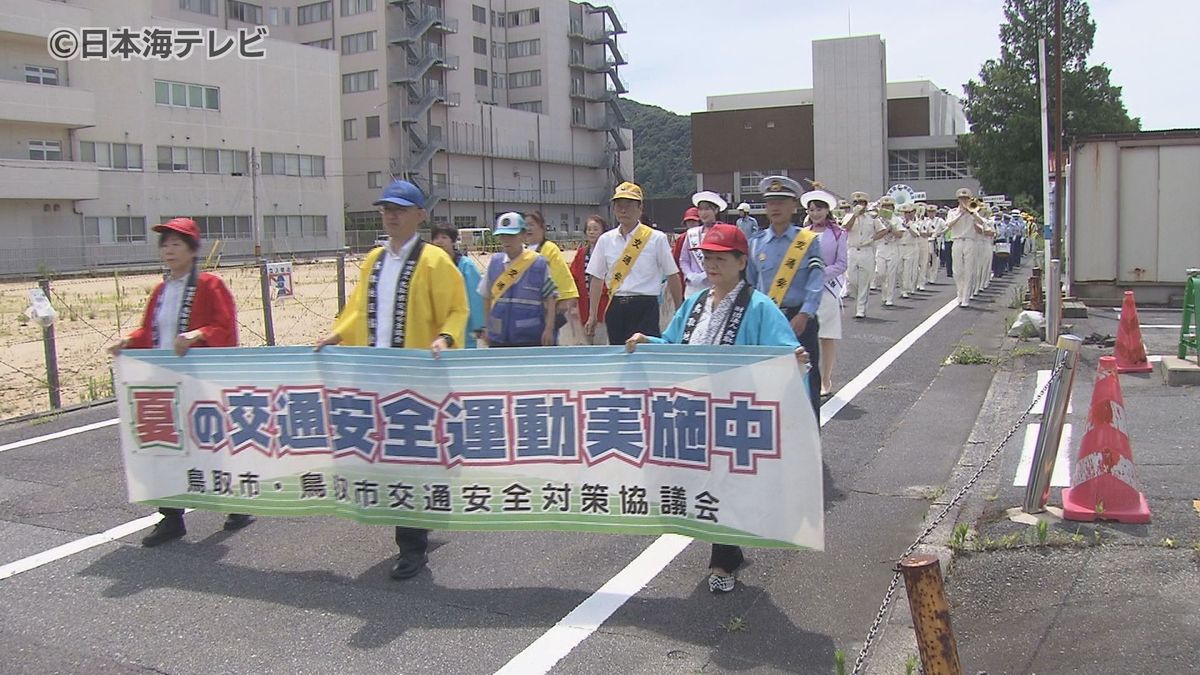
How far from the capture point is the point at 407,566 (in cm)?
529

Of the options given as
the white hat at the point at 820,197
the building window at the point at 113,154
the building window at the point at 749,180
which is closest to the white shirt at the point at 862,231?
the white hat at the point at 820,197

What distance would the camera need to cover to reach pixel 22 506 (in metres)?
6.78

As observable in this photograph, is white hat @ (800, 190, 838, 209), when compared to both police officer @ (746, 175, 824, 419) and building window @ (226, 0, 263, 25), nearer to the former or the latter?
police officer @ (746, 175, 824, 419)

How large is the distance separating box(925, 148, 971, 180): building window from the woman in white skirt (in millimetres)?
72717

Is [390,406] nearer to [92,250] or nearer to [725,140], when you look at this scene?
[92,250]

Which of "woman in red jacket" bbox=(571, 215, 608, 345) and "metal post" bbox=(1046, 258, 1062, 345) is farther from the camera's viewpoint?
"metal post" bbox=(1046, 258, 1062, 345)

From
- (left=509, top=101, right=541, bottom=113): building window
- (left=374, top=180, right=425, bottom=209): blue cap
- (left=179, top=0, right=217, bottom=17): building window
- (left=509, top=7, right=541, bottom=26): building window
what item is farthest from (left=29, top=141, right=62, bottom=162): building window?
(left=374, top=180, right=425, bottom=209): blue cap

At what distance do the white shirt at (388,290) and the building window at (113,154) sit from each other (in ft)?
158

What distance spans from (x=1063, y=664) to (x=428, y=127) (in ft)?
225

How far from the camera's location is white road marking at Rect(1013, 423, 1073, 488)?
6.45m

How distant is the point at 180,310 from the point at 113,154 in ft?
159

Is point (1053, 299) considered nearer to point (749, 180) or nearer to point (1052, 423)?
point (1052, 423)

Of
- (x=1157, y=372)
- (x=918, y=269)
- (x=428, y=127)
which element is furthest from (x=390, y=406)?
(x=428, y=127)

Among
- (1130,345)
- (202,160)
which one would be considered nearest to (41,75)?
(202,160)
